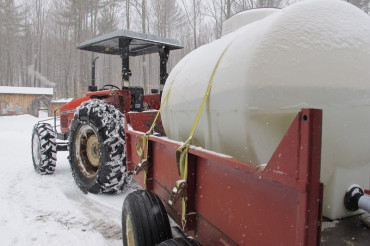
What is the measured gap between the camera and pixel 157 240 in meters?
2.23

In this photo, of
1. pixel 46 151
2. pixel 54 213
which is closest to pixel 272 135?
pixel 54 213

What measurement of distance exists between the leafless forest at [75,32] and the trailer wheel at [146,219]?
1826cm

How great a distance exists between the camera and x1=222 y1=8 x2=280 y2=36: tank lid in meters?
2.36

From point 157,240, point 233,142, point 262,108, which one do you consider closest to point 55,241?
point 157,240

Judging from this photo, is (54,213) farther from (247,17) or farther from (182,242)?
(247,17)

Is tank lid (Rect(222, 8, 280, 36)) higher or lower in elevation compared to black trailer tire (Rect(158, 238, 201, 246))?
higher

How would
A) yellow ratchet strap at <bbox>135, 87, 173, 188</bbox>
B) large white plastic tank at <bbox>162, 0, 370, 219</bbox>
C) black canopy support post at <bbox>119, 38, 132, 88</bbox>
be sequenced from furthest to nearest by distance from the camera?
1. black canopy support post at <bbox>119, 38, 132, 88</bbox>
2. yellow ratchet strap at <bbox>135, 87, 173, 188</bbox>
3. large white plastic tank at <bbox>162, 0, 370, 219</bbox>

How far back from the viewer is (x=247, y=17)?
2.42m

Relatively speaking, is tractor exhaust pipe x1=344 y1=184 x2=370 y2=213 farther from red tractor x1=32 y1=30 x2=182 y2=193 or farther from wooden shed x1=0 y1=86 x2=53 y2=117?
wooden shed x1=0 y1=86 x2=53 y2=117

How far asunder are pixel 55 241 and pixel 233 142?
94.6 inches

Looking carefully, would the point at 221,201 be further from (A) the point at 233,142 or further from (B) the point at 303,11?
(B) the point at 303,11

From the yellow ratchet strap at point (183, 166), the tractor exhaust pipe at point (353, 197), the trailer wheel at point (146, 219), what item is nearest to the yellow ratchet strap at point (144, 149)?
the trailer wheel at point (146, 219)

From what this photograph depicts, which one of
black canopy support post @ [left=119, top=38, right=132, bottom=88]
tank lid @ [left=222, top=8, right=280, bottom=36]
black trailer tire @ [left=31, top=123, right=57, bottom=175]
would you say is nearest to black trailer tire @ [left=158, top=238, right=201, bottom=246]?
tank lid @ [left=222, top=8, right=280, bottom=36]

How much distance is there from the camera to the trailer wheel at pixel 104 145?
387cm
